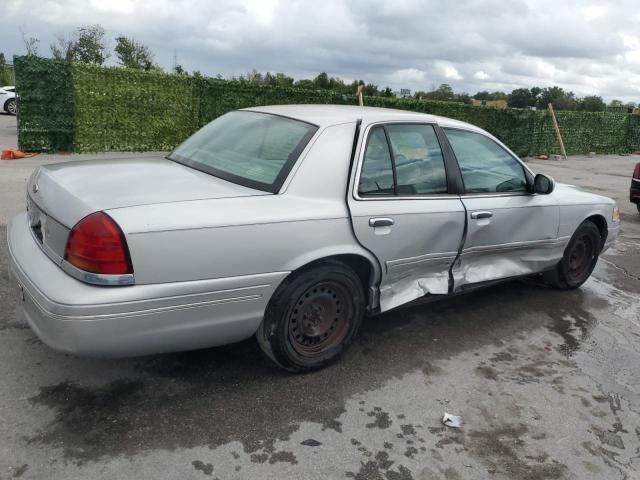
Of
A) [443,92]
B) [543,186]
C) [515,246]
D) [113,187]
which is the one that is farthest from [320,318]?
[443,92]

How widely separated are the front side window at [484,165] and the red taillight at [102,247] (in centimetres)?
243

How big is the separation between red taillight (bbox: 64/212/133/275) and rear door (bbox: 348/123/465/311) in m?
1.31

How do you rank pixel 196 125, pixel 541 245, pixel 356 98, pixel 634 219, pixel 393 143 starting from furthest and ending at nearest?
pixel 356 98, pixel 196 125, pixel 634 219, pixel 541 245, pixel 393 143

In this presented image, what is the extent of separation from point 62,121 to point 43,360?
9592mm

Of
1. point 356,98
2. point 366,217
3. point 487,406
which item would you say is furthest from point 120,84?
point 487,406

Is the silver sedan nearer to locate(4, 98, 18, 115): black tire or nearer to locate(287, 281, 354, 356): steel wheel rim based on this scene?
locate(287, 281, 354, 356): steel wheel rim

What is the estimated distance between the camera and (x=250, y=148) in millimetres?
3520

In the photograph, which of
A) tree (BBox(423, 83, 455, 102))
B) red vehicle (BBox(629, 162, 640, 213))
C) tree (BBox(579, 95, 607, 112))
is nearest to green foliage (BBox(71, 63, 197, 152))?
red vehicle (BBox(629, 162, 640, 213))

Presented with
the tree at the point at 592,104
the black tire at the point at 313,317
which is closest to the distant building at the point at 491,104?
the black tire at the point at 313,317

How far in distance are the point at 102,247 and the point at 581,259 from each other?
4.39 meters

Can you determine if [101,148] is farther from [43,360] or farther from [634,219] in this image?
[634,219]

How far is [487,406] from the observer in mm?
3168

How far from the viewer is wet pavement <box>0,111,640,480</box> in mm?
2557

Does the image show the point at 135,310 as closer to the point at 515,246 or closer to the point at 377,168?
the point at 377,168
